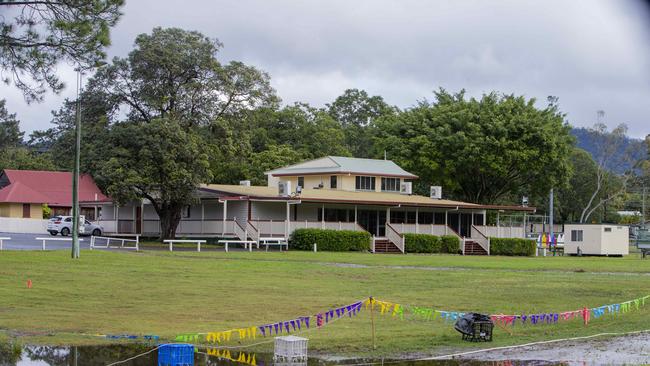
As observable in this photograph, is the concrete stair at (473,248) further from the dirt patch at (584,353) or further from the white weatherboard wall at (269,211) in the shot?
the dirt patch at (584,353)

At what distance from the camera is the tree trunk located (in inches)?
2149

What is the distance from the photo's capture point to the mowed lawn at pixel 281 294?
59.9 feet

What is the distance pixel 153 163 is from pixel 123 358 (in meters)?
37.1

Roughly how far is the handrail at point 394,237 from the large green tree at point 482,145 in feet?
51.0

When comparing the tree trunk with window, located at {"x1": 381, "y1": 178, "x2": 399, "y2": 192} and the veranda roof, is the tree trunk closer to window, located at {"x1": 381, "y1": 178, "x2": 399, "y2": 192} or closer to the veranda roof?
the veranda roof

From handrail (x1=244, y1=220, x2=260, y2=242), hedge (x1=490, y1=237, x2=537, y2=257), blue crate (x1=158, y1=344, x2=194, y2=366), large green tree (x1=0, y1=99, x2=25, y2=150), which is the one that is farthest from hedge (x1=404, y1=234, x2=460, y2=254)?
large green tree (x1=0, y1=99, x2=25, y2=150)

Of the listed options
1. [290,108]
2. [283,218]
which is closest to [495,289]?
[283,218]

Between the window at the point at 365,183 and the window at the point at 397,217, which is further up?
the window at the point at 365,183

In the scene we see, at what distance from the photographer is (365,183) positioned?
2564 inches

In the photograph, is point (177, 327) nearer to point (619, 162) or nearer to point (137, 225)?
point (137, 225)

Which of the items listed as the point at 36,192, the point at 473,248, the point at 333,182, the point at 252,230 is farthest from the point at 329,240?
the point at 36,192

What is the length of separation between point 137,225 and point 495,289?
38.4 meters

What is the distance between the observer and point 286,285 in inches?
1112

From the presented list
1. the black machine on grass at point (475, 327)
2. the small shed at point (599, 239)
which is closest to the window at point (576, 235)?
the small shed at point (599, 239)
